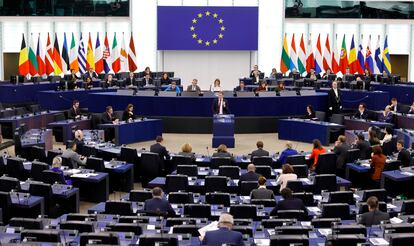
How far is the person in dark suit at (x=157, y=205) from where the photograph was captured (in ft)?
51.1

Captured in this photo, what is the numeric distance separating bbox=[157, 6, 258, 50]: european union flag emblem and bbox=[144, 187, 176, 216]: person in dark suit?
30222 mm

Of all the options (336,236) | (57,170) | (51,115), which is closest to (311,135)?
(51,115)

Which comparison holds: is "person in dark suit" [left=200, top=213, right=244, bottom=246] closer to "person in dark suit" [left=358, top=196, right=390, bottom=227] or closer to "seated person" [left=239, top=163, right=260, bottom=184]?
"person in dark suit" [left=358, top=196, right=390, bottom=227]

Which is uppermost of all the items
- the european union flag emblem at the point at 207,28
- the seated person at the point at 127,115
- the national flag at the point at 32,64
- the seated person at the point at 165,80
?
the european union flag emblem at the point at 207,28

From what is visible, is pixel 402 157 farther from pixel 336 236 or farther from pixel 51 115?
pixel 51 115

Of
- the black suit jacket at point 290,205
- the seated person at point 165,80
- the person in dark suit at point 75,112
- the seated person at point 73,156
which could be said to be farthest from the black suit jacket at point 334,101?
the black suit jacket at point 290,205

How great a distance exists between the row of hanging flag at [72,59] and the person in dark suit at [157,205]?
25.2 metres

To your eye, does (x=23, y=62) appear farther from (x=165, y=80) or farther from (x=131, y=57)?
(x=165, y=80)

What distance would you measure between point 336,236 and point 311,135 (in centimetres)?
1756

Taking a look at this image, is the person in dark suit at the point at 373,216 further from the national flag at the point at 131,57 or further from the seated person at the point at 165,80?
the national flag at the point at 131,57

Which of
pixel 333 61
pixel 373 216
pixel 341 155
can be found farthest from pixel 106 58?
pixel 373 216

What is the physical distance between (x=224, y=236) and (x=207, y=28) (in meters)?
34.2

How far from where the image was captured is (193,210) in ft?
51.1

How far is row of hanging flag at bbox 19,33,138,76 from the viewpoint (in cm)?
3959
